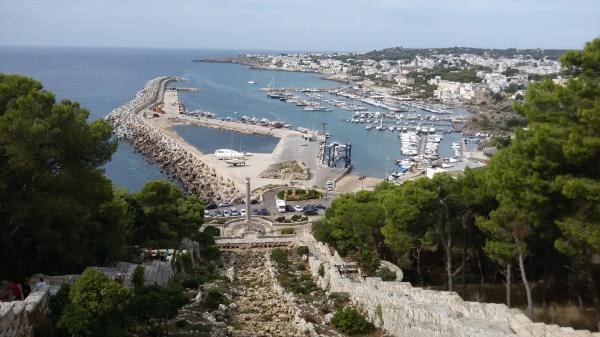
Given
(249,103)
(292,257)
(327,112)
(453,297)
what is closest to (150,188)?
(292,257)

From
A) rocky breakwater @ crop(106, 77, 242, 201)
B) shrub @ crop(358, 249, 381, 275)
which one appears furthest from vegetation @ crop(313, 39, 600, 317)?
rocky breakwater @ crop(106, 77, 242, 201)

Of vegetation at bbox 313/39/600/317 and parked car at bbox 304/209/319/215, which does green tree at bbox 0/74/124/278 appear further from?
parked car at bbox 304/209/319/215

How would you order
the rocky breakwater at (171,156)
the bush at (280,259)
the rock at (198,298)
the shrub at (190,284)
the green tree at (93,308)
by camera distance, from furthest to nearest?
1. the rocky breakwater at (171,156)
2. the bush at (280,259)
3. the shrub at (190,284)
4. the rock at (198,298)
5. the green tree at (93,308)

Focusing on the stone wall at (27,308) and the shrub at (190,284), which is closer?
the stone wall at (27,308)

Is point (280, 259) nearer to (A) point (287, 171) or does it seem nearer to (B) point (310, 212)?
(B) point (310, 212)

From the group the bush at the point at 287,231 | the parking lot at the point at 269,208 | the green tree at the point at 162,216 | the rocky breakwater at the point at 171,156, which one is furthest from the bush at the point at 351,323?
the rocky breakwater at the point at 171,156

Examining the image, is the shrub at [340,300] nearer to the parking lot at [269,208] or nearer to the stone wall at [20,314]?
the stone wall at [20,314]
